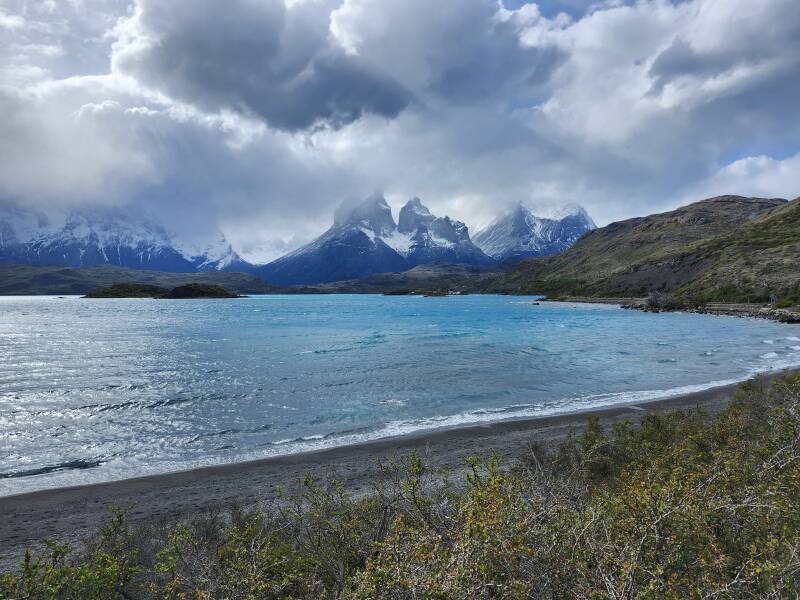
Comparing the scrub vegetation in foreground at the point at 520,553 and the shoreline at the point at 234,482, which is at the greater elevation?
the scrub vegetation in foreground at the point at 520,553

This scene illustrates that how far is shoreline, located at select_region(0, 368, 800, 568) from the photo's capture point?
14789 mm

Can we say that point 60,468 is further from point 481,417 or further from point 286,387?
point 481,417

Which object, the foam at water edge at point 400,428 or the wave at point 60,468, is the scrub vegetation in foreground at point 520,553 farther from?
the wave at point 60,468

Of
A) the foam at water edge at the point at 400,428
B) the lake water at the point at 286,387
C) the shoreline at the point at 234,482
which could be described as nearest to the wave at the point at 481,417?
the foam at water edge at the point at 400,428

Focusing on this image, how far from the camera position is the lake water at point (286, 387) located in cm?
2267

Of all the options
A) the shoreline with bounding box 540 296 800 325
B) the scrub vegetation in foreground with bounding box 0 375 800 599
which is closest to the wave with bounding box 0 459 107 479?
the scrub vegetation in foreground with bounding box 0 375 800 599

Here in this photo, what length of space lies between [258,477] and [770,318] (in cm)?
11334

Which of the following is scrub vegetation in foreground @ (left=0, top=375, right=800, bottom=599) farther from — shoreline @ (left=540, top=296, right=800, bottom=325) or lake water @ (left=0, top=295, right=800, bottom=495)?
shoreline @ (left=540, top=296, right=800, bottom=325)

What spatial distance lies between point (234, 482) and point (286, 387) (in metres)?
17.7

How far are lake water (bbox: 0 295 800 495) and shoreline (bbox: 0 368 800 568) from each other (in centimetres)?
143

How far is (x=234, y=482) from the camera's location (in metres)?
18.2

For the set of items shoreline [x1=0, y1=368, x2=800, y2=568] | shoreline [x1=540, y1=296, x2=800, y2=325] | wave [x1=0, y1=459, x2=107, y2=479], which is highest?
shoreline [x1=540, y1=296, x2=800, y2=325]

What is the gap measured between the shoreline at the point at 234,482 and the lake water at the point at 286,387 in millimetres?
1430

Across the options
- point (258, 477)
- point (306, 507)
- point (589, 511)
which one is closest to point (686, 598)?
point (589, 511)
